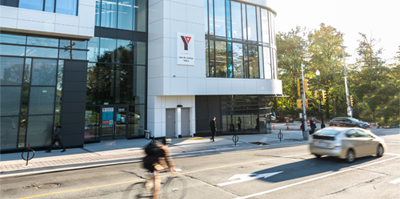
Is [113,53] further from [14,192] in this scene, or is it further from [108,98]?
[14,192]

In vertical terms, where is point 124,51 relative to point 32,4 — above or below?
below

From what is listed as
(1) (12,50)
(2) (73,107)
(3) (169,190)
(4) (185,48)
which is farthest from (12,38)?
(3) (169,190)

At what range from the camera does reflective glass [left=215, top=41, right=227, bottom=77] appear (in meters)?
20.0

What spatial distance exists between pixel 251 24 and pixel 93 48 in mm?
15060

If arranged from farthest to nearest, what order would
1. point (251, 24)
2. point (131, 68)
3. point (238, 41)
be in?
point (251, 24) → point (238, 41) → point (131, 68)

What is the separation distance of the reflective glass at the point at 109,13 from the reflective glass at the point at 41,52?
4.79 meters

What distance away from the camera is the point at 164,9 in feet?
56.7

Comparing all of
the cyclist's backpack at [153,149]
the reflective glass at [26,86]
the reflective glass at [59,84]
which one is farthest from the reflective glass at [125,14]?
the cyclist's backpack at [153,149]

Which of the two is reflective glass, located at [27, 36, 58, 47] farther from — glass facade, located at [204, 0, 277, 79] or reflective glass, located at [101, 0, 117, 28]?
glass facade, located at [204, 0, 277, 79]

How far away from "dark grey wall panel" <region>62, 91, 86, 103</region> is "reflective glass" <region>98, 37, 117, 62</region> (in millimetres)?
3956

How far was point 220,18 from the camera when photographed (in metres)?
20.6

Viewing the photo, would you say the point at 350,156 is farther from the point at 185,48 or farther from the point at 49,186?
→ the point at 185,48

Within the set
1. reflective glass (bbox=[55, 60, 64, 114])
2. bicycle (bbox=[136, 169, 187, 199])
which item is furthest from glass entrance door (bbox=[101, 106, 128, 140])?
bicycle (bbox=[136, 169, 187, 199])

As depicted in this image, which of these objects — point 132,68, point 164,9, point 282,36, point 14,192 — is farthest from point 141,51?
point 282,36
